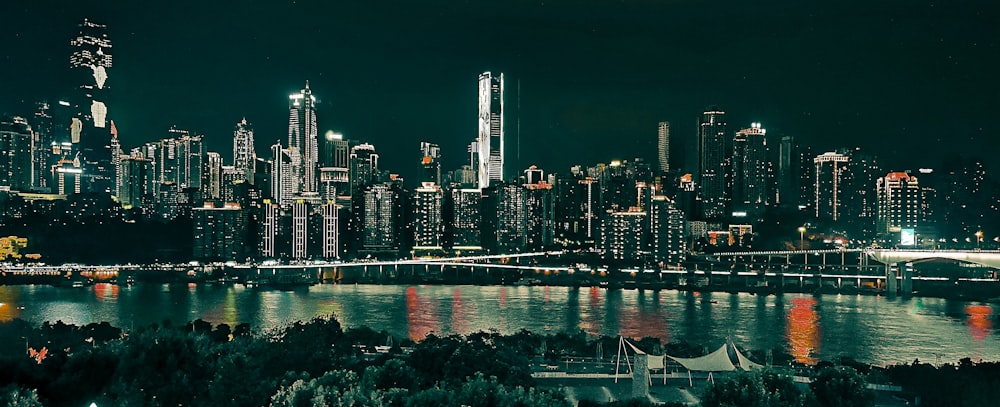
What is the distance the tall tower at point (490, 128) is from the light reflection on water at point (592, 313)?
515 inches

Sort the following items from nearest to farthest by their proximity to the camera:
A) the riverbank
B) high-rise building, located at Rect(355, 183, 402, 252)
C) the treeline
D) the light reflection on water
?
the treeline → the light reflection on water → the riverbank → high-rise building, located at Rect(355, 183, 402, 252)

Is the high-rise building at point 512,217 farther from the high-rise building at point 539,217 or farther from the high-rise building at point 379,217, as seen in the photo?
the high-rise building at point 379,217

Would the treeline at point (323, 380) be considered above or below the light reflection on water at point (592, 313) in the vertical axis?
above

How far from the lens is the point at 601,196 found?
102 ft

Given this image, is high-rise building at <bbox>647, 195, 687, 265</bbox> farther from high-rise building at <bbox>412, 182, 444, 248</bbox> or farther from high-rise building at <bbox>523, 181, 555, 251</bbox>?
high-rise building at <bbox>412, 182, 444, 248</bbox>

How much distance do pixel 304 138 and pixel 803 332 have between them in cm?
2583

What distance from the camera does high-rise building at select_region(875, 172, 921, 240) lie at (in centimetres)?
2811

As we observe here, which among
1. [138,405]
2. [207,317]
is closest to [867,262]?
[207,317]

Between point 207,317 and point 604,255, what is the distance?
509 inches

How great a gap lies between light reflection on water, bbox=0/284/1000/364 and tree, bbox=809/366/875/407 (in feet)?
15.9

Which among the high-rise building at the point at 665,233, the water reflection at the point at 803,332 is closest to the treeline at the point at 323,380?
the water reflection at the point at 803,332

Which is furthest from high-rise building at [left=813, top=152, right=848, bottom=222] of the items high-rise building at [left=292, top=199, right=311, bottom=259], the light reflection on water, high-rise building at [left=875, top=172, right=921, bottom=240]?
high-rise building at [left=292, top=199, right=311, bottom=259]

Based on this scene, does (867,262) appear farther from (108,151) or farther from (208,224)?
(108,151)

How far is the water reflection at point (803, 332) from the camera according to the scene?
10.2m
